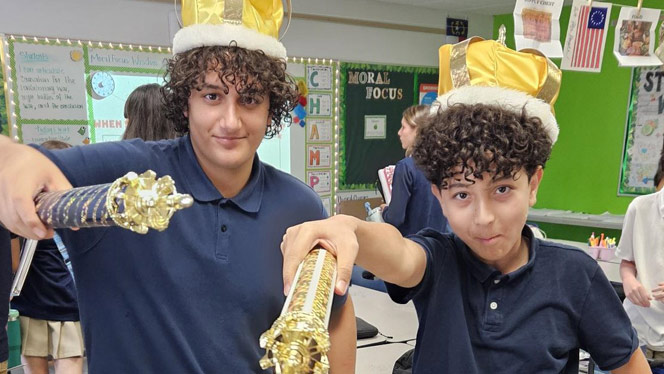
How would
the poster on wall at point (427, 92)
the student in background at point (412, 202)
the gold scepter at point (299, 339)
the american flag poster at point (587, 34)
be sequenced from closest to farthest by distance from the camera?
the gold scepter at point (299, 339) → the american flag poster at point (587, 34) → the student in background at point (412, 202) → the poster on wall at point (427, 92)

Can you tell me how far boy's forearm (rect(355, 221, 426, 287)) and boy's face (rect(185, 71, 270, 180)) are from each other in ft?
1.09

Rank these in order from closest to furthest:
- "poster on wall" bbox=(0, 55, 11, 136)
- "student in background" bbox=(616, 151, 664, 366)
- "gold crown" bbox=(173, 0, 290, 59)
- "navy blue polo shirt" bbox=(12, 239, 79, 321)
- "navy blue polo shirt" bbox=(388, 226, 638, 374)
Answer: "navy blue polo shirt" bbox=(388, 226, 638, 374) < "gold crown" bbox=(173, 0, 290, 59) < "student in background" bbox=(616, 151, 664, 366) < "navy blue polo shirt" bbox=(12, 239, 79, 321) < "poster on wall" bbox=(0, 55, 11, 136)

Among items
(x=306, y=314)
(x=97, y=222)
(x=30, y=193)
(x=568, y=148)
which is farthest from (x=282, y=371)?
(x=568, y=148)

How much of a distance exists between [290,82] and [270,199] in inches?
12.4

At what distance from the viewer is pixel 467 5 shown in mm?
5152

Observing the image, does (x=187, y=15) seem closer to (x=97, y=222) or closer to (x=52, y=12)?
(x=97, y=222)

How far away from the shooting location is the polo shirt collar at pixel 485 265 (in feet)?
3.15

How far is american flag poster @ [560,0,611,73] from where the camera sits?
2326mm

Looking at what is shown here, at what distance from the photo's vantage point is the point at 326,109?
477cm

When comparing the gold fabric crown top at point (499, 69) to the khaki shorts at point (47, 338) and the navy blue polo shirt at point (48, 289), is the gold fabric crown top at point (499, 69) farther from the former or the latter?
the khaki shorts at point (47, 338)

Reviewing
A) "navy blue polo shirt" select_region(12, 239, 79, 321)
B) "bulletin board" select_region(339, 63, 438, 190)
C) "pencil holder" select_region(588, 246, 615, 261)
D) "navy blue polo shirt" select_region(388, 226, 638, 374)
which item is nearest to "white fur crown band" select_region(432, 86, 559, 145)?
"navy blue polo shirt" select_region(388, 226, 638, 374)

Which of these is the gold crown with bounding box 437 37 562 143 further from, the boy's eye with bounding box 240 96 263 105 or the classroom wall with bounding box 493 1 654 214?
the classroom wall with bounding box 493 1 654 214

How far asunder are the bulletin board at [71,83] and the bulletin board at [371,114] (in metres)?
1.80

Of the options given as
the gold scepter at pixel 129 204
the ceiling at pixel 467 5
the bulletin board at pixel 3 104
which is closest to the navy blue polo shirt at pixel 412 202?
the gold scepter at pixel 129 204
